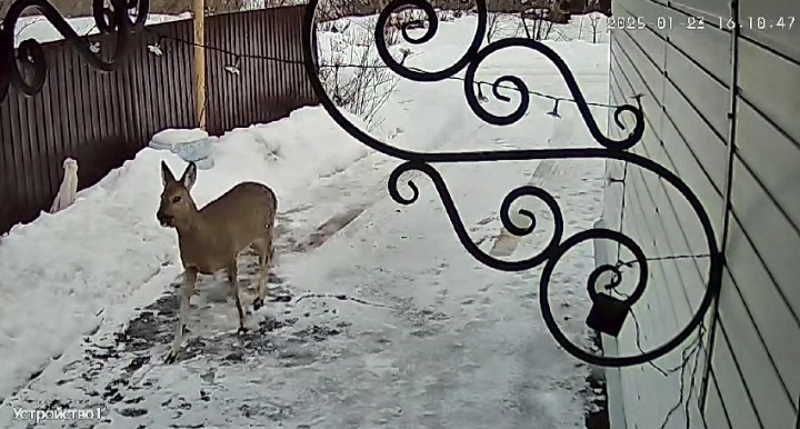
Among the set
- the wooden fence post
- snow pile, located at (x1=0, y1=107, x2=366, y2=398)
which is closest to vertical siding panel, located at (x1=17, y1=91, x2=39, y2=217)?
snow pile, located at (x1=0, y1=107, x2=366, y2=398)

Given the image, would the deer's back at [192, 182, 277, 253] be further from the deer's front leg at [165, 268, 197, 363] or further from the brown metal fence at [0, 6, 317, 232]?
the brown metal fence at [0, 6, 317, 232]

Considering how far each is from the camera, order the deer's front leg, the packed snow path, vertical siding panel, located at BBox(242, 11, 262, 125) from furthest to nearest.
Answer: vertical siding panel, located at BBox(242, 11, 262, 125), the deer's front leg, the packed snow path

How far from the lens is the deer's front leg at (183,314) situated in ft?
15.2

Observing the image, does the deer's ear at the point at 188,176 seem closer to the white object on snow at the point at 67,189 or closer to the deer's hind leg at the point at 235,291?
the deer's hind leg at the point at 235,291

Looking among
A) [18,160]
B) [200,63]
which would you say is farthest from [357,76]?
[18,160]

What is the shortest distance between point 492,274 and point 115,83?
138 inches

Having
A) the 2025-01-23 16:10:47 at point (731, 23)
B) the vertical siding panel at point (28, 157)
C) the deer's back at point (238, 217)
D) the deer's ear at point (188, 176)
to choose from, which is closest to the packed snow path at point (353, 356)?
the deer's back at point (238, 217)

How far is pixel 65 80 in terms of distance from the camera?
661 centimetres

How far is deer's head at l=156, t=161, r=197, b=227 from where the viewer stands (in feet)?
15.4

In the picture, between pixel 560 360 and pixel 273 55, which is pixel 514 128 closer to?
pixel 273 55

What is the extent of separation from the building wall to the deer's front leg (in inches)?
96.2

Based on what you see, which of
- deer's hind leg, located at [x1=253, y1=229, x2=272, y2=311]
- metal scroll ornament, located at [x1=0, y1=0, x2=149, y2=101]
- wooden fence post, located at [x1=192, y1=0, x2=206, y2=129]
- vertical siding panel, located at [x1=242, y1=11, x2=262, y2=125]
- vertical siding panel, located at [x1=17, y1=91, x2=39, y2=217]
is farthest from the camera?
vertical siding panel, located at [x1=242, y1=11, x2=262, y2=125]

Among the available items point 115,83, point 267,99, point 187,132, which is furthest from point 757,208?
point 267,99

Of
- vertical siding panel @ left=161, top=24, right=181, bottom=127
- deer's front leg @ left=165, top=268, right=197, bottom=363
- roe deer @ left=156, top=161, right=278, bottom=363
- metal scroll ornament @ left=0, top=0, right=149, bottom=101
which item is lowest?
→ deer's front leg @ left=165, top=268, right=197, bottom=363
